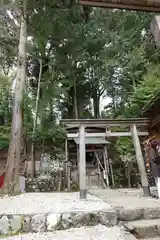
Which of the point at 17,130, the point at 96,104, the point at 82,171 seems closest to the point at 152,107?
the point at 82,171

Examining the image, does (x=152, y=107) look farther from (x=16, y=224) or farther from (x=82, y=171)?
(x=16, y=224)

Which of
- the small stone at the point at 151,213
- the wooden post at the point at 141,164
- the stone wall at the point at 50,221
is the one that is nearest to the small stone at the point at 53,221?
the stone wall at the point at 50,221

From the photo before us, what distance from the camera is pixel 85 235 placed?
11.0ft

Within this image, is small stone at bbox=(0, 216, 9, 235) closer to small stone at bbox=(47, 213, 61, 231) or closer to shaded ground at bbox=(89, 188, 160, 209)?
small stone at bbox=(47, 213, 61, 231)

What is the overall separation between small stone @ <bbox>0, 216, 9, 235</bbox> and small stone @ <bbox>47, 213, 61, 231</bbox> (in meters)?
0.68

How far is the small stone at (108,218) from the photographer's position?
376 centimetres

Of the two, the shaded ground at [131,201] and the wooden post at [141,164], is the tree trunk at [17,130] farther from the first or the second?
the wooden post at [141,164]

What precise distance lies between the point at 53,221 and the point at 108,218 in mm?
907

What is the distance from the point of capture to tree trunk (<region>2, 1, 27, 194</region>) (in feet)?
21.9

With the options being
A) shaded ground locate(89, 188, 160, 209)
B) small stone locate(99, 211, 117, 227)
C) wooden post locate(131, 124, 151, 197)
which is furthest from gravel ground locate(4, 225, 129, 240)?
wooden post locate(131, 124, 151, 197)

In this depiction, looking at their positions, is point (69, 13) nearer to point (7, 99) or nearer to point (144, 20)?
point (144, 20)

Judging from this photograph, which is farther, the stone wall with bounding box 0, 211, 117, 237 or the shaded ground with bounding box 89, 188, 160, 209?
the shaded ground with bounding box 89, 188, 160, 209

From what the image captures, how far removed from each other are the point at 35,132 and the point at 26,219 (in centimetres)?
855

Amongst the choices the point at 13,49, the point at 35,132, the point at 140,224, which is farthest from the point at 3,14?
the point at 140,224
